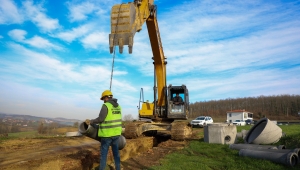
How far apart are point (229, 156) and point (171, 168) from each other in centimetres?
294

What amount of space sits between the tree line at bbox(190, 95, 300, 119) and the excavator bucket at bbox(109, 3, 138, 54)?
85809 mm

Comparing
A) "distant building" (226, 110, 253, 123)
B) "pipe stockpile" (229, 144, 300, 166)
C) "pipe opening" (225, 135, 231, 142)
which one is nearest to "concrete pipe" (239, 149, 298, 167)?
"pipe stockpile" (229, 144, 300, 166)

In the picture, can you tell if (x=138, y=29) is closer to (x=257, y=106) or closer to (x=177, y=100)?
(x=177, y=100)

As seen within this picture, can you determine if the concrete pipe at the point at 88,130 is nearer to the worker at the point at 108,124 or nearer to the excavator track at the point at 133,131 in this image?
the worker at the point at 108,124

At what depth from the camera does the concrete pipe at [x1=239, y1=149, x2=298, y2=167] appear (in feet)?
23.9

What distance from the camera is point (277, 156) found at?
303 inches

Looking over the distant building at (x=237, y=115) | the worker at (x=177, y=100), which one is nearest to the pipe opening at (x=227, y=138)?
the worker at (x=177, y=100)

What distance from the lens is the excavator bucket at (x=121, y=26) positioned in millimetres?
8609

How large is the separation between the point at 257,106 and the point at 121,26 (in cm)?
10800

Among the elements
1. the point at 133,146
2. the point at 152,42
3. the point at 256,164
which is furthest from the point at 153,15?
the point at 256,164

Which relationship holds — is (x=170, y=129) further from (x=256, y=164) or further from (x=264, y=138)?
(x=256, y=164)

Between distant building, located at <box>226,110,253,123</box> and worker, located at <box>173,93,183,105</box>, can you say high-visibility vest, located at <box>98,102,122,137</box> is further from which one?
distant building, located at <box>226,110,253,123</box>

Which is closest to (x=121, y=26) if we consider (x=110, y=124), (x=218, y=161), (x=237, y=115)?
(x=110, y=124)

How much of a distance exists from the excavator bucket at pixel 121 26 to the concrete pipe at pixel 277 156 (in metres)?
5.39
